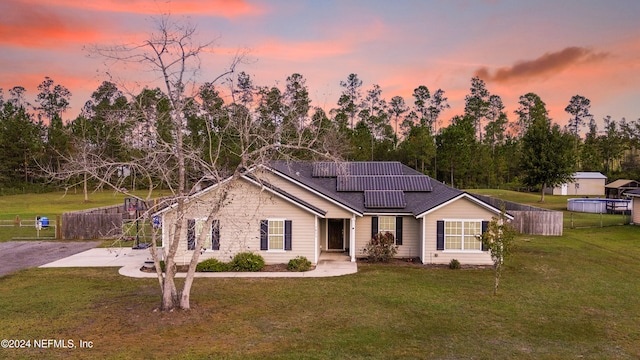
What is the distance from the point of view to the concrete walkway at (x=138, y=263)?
1775cm

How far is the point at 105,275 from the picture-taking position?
17.6 metres

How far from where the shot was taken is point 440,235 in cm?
1984

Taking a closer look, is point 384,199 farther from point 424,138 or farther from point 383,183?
point 424,138

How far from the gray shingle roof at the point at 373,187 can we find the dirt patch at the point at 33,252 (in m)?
12.3

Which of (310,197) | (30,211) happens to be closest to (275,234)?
(310,197)

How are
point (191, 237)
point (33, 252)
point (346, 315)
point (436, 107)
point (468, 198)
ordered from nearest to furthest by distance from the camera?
1. point (346, 315)
2. point (191, 237)
3. point (468, 198)
4. point (33, 252)
5. point (436, 107)

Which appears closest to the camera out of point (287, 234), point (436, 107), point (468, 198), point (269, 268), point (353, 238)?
point (269, 268)

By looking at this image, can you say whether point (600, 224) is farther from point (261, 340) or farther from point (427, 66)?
point (261, 340)

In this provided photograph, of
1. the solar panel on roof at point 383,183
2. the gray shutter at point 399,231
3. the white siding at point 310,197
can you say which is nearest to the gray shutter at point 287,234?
the white siding at point 310,197

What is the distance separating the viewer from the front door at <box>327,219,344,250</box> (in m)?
22.8

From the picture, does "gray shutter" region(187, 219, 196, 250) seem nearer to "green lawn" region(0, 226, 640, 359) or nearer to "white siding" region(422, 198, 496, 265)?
"green lawn" region(0, 226, 640, 359)

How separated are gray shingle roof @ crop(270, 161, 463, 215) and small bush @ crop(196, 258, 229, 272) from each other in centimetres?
536

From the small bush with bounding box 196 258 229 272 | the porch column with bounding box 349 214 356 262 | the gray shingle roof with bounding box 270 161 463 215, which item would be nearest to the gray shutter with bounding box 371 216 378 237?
the gray shingle roof with bounding box 270 161 463 215

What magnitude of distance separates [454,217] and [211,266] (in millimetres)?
11660
